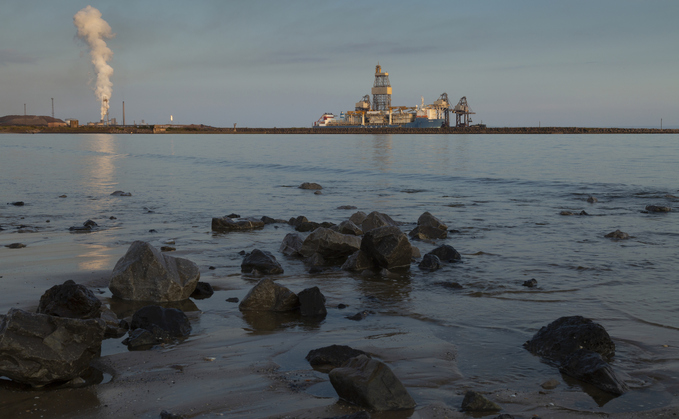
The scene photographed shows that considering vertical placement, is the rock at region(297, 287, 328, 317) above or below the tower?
below

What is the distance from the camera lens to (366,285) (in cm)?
793

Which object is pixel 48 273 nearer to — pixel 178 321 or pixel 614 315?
pixel 178 321

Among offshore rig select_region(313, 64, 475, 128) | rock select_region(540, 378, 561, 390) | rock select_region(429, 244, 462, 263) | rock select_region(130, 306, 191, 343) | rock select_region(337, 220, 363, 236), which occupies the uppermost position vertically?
offshore rig select_region(313, 64, 475, 128)

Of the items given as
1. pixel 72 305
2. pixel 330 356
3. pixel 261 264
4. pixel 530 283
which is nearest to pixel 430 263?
pixel 530 283

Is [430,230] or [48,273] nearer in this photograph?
[48,273]

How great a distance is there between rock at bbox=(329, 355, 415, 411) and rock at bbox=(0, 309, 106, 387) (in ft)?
6.96

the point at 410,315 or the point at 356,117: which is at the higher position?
the point at 356,117

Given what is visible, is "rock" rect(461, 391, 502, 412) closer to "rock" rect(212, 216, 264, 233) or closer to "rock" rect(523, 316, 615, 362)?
"rock" rect(523, 316, 615, 362)

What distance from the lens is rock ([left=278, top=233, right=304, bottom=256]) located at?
387 inches

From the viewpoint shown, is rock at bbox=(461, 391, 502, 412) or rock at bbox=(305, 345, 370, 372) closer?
rock at bbox=(461, 391, 502, 412)

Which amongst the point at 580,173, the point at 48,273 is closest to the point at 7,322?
the point at 48,273

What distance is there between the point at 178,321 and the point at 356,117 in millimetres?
156491

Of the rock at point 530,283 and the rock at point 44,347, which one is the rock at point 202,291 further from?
the rock at point 530,283

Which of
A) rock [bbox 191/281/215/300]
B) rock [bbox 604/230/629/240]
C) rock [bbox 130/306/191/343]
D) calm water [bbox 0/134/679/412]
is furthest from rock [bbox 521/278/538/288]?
rock [bbox 130/306/191/343]
